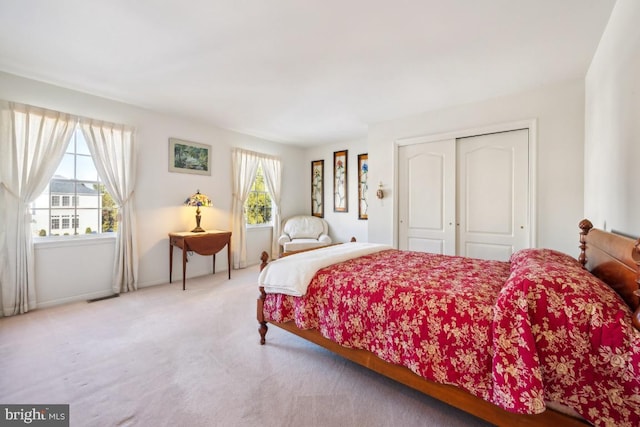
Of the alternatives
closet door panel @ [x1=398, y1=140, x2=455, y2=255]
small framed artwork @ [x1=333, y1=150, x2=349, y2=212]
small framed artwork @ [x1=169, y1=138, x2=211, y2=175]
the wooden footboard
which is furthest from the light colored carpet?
small framed artwork @ [x1=333, y1=150, x2=349, y2=212]

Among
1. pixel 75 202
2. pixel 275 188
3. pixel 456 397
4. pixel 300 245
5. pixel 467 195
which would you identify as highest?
pixel 275 188

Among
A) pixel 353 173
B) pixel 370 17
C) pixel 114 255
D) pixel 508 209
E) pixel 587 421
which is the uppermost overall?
pixel 370 17

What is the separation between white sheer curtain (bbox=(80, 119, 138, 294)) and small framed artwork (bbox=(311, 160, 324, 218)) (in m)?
3.37

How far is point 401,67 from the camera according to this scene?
2.61m

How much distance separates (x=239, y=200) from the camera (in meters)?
4.81

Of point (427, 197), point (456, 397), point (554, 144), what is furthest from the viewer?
point (427, 197)

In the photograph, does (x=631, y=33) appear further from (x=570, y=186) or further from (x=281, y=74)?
(x=281, y=74)

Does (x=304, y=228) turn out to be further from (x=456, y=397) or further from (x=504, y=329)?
(x=504, y=329)

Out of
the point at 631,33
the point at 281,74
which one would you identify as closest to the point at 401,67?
the point at 281,74

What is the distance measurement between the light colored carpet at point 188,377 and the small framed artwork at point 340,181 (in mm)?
3302

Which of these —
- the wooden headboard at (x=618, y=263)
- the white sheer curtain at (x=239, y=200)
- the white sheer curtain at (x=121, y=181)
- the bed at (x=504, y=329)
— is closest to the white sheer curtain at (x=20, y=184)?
the white sheer curtain at (x=121, y=181)

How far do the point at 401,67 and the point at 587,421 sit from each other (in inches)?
107

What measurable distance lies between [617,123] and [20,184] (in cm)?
515

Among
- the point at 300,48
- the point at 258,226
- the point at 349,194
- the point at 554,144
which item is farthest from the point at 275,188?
the point at 554,144
